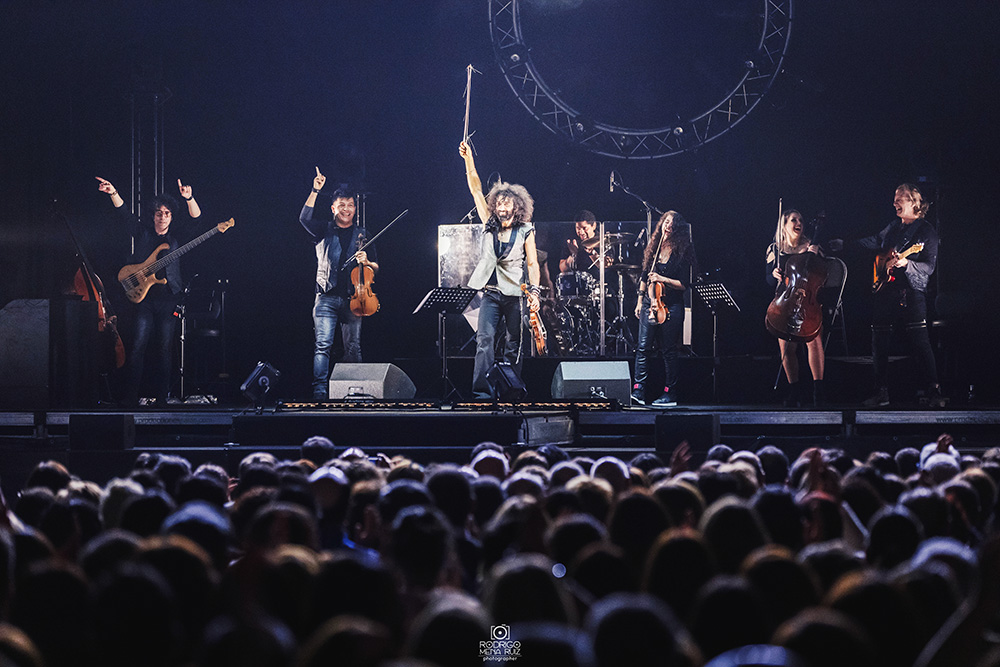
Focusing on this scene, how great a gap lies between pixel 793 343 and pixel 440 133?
5.08 m

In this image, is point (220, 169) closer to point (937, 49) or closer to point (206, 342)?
point (206, 342)

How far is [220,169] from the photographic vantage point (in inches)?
480

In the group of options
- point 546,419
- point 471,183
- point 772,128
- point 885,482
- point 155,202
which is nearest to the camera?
point 885,482

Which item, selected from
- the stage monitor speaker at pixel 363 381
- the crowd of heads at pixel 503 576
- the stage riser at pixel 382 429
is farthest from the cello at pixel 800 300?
the crowd of heads at pixel 503 576

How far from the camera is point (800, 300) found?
30.9 ft

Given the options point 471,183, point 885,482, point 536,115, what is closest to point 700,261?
point 536,115

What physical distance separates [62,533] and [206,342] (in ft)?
29.6

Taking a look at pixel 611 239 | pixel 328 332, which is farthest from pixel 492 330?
pixel 611 239

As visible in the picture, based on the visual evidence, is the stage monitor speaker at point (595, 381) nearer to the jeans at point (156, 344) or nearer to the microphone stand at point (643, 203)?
the microphone stand at point (643, 203)

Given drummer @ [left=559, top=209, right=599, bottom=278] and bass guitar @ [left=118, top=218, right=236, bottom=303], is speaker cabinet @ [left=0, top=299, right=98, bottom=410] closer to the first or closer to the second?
bass guitar @ [left=118, top=218, right=236, bottom=303]

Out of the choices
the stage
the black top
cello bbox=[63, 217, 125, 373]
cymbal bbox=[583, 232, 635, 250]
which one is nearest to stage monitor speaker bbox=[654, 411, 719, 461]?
the stage

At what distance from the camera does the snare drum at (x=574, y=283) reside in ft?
39.3

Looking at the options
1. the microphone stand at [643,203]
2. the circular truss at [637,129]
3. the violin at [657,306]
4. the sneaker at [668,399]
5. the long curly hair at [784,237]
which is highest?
the circular truss at [637,129]

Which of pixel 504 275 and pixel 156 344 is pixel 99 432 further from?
pixel 504 275
